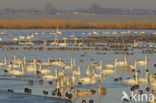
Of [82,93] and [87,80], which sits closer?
[82,93]

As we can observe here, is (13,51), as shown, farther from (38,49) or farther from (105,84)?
(105,84)

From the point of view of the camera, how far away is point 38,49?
34812mm

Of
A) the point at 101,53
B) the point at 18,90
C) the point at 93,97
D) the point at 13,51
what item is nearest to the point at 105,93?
the point at 93,97

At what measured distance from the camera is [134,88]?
17.7 meters

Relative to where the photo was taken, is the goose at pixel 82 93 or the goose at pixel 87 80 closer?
the goose at pixel 82 93

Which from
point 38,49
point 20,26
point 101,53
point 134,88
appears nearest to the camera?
point 134,88

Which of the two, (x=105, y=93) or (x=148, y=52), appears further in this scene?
(x=148, y=52)

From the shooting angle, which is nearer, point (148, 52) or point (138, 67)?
point (138, 67)

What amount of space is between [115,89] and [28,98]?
144 inches

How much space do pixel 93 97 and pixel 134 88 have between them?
2.06 meters

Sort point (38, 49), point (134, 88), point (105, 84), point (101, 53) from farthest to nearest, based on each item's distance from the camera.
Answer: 1. point (38, 49)
2. point (101, 53)
3. point (105, 84)
4. point (134, 88)

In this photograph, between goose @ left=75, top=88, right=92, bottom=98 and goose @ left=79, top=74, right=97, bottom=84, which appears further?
goose @ left=79, top=74, right=97, bottom=84

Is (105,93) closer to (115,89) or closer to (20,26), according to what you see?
(115,89)

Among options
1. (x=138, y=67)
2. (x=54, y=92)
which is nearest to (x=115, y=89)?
(x=54, y=92)
